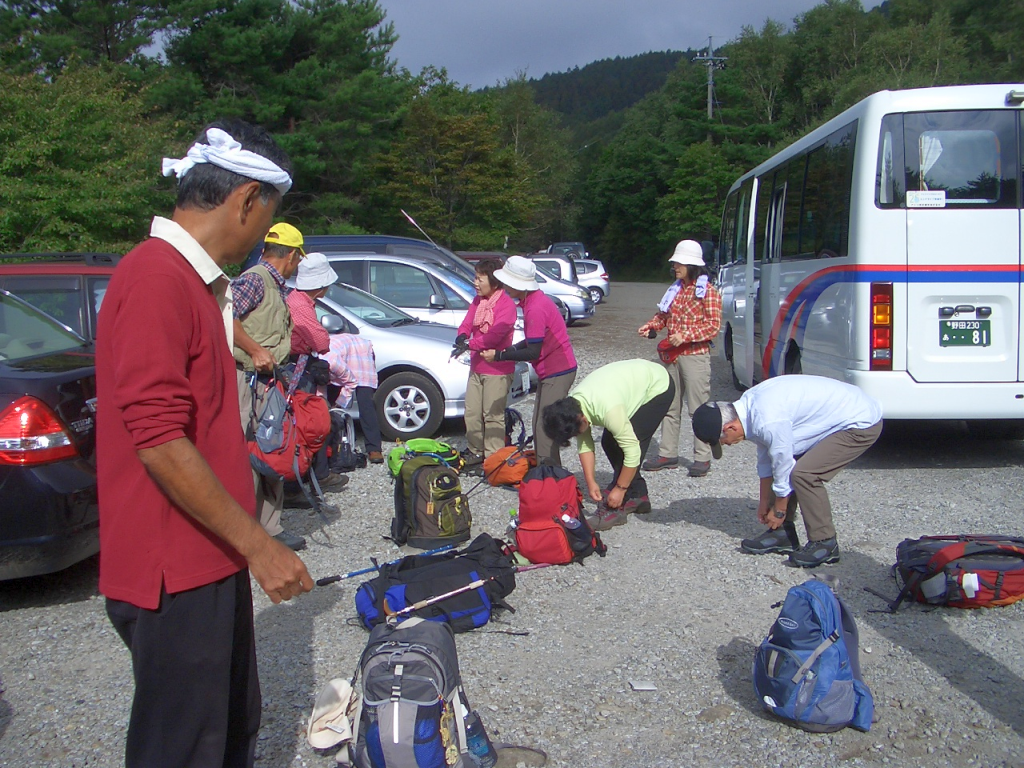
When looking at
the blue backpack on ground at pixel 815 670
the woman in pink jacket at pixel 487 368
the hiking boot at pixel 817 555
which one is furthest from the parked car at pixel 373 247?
the blue backpack on ground at pixel 815 670

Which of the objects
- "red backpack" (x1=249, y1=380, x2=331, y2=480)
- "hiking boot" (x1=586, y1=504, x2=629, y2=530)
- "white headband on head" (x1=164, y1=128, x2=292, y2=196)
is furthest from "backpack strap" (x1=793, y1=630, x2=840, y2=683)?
"red backpack" (x1=249, y1=380, x2=331, y2=480)

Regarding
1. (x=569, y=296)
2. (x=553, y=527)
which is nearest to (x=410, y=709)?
(x=553, y=527)

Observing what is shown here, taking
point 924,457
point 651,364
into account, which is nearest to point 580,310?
point 924,457

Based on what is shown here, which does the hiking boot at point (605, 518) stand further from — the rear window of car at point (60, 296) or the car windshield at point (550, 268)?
the car windshield at point (550, 268)

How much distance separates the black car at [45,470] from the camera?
4387 mm

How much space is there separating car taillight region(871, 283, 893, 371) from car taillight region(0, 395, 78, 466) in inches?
234

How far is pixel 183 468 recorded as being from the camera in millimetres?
1910

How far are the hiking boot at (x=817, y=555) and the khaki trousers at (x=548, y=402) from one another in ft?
6.95

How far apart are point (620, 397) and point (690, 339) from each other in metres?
1.96

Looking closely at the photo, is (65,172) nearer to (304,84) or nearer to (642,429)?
(642,429)

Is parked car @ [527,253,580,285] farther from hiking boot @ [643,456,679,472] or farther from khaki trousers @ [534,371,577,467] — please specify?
khaki trousers @ [534,371,577,467]

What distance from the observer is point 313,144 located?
30.0 metres

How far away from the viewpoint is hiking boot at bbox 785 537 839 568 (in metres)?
5.36

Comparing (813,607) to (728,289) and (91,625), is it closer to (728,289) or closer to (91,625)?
(91,625)
